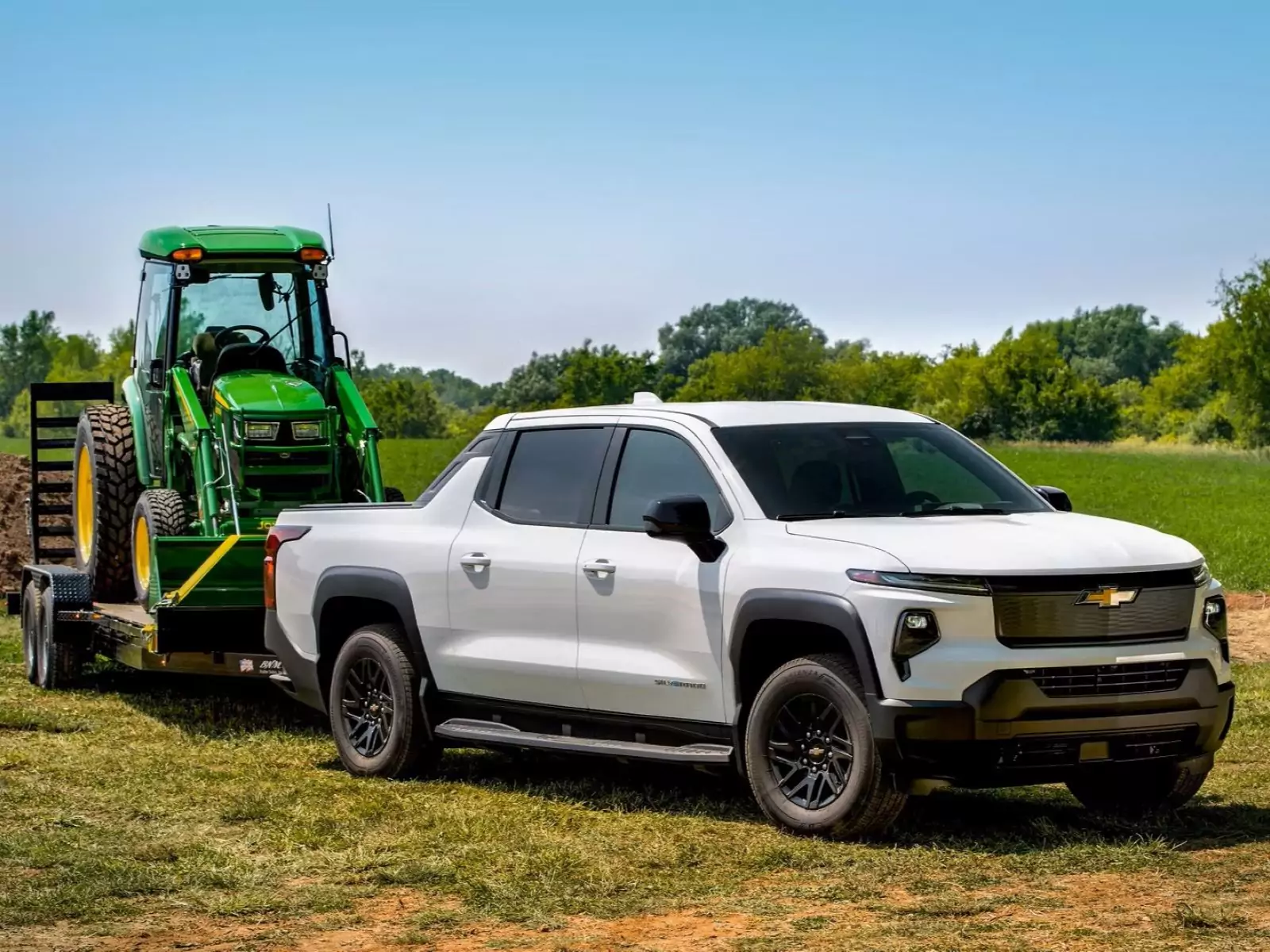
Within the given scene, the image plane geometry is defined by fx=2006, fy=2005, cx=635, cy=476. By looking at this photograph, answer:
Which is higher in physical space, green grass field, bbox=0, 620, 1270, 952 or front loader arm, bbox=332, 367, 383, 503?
front loader arm, bbox=332, 367, 383, 503

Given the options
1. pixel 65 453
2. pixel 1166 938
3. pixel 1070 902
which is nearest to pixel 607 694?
pixel 1070 902

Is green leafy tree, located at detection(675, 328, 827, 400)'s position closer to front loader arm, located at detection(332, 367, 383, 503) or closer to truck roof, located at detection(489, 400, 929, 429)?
front loader arm, located at detection(332, 367, 383, 503)

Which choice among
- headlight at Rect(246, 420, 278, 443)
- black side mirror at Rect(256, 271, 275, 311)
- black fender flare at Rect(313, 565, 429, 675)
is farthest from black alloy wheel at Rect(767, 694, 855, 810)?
black side mirror at Rect(256, 271, 275, 311)

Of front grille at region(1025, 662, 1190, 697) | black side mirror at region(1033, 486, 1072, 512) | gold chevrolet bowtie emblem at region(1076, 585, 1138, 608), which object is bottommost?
front grille at region(1025, 662, 1190, 697)

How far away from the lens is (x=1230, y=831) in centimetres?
862

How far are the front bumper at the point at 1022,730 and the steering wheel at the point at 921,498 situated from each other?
1314 mm

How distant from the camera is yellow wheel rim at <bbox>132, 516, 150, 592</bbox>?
1402cm

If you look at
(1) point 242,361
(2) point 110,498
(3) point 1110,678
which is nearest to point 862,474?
(3) point 1110,678

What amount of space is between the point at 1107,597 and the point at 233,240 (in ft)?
28.5

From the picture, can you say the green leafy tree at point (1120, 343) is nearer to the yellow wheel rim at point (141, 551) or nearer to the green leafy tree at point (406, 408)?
the green leafy tree at point (406, 408)

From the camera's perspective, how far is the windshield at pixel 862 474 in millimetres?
9031

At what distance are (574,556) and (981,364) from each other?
5383 inches

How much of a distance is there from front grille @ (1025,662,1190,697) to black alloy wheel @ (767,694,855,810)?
2.84ft

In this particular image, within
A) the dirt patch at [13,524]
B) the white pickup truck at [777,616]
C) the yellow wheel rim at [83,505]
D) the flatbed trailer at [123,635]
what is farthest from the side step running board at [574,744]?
the dirt patch at [13,524]
